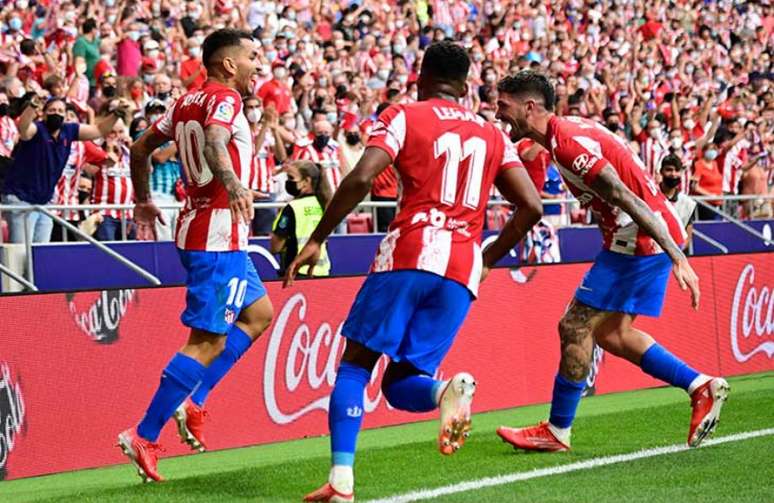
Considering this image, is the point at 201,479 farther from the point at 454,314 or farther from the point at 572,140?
the point at 572,140

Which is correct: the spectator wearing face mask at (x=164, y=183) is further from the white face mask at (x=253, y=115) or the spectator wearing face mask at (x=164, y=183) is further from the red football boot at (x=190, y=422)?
the red football boot at (x=190, y=422)

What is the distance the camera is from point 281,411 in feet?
34.1

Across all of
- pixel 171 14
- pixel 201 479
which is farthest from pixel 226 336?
pixel 171 14

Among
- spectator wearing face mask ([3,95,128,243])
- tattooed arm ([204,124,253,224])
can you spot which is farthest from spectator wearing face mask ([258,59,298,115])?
tattooed arm ([204,124,253,224])

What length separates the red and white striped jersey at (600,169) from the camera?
26.4 feet

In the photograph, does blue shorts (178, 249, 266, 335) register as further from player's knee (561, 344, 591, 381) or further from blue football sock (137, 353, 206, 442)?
player's knee (561, 344, 591, 381)

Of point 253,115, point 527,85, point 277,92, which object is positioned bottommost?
point 253,115

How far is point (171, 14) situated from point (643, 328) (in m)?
9.52

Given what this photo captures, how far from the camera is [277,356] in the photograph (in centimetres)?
1040

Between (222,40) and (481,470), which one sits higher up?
(222,40)

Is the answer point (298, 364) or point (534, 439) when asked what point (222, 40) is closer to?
point (534, 439)

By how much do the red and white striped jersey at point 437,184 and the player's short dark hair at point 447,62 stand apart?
0.13 meters

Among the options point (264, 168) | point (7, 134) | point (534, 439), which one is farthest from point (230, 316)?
point (264, 168)

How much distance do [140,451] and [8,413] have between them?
1.42 metres
